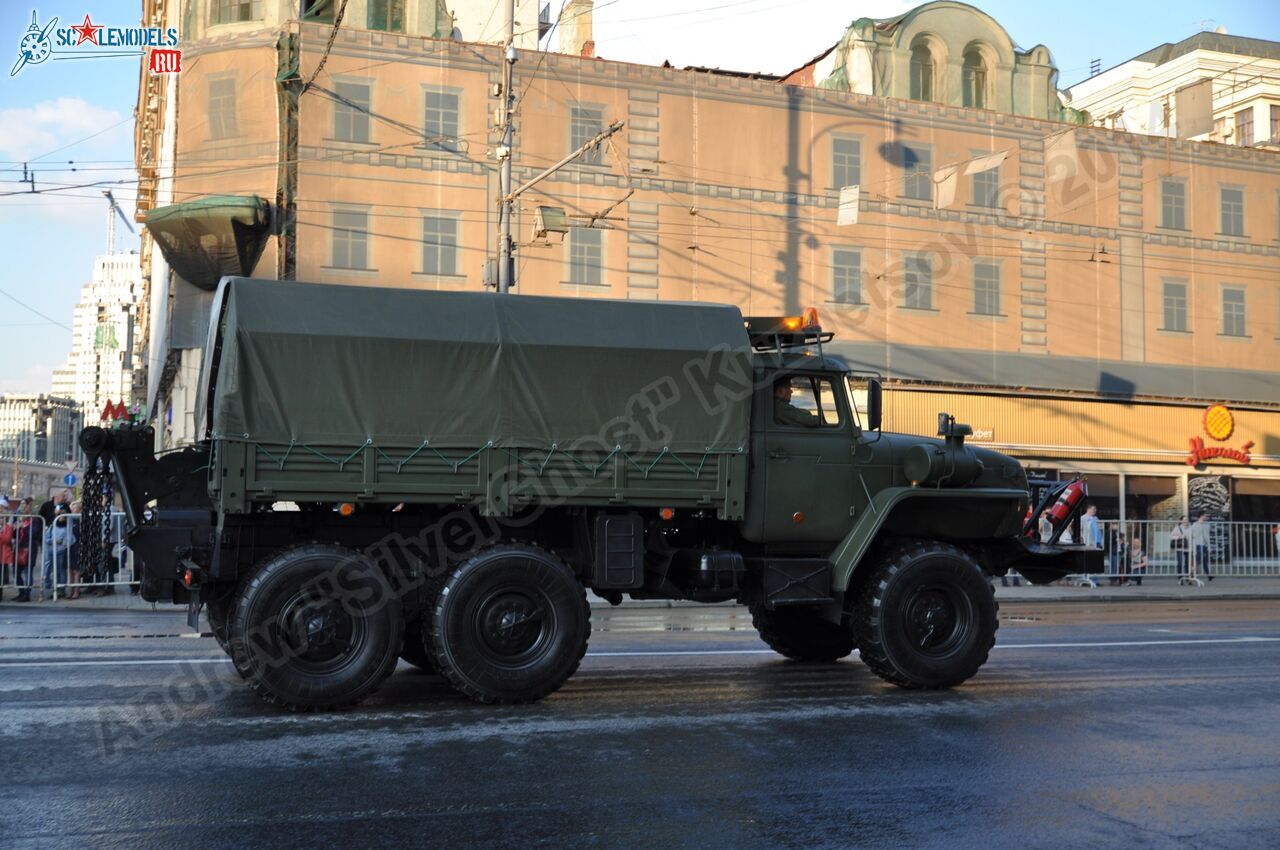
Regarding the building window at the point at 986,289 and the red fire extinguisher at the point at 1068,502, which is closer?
the red fire extinguisher at the point at 1068,502

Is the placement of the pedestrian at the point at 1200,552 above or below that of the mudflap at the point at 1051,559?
below

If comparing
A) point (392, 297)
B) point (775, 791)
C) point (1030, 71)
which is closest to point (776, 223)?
point (1030, 71)

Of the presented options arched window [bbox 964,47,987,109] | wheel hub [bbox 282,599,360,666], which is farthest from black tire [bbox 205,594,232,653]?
arched window [bbox 964,47,987,109]

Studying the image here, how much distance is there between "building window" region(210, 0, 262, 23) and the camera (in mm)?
31125

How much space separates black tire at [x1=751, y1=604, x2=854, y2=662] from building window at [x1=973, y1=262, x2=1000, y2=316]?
25293mm

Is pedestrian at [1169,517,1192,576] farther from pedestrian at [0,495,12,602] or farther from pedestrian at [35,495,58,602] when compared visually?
pedestrian at [0,495,12,602]

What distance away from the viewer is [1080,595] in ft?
77.6

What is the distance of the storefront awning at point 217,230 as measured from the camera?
29266 millimetres

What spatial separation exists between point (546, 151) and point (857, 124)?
926cm

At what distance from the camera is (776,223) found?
32500 mm

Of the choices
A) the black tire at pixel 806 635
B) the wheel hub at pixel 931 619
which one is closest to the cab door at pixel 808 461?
the wheel hub at pixel 931 619

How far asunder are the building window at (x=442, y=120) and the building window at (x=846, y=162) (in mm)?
10691

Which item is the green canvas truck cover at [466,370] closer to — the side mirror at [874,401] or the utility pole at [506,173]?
the side mirror at [874,401]

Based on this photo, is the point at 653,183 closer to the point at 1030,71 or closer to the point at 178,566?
the point at 1030,71
